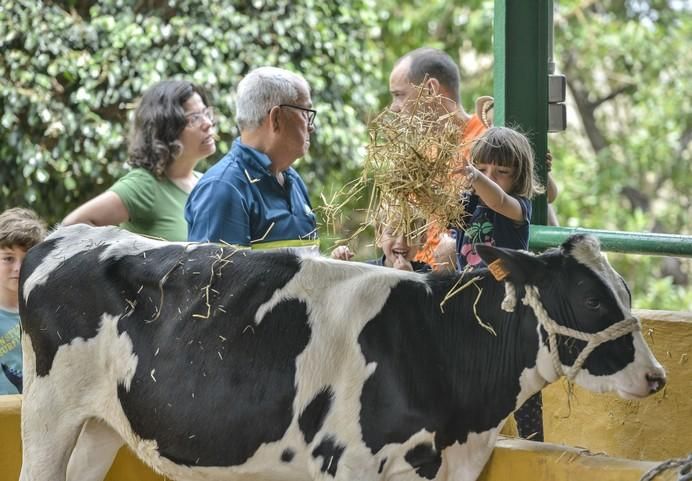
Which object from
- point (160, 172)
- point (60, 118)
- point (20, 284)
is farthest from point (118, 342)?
point (60, 118)

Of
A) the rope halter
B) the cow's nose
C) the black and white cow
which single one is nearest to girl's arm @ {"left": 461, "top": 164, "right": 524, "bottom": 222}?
the black and white cow

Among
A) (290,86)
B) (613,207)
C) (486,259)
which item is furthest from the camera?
(613,207)

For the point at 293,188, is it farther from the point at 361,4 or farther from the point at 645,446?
the point at 361,4

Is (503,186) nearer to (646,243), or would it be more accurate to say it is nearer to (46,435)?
(646,243)

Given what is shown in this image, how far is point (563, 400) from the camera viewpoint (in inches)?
211

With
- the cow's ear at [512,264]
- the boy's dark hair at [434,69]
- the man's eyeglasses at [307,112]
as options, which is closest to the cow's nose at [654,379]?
the cow's ear at [512,264]

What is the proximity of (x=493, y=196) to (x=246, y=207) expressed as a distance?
39.5 inches

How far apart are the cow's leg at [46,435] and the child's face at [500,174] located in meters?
1.71

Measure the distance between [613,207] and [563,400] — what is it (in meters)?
9.27

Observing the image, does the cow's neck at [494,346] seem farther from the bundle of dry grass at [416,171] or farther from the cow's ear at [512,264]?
the bundle of dry grass at [416,171]

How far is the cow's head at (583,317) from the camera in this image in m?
3.88

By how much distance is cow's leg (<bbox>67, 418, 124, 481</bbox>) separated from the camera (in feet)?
15.5

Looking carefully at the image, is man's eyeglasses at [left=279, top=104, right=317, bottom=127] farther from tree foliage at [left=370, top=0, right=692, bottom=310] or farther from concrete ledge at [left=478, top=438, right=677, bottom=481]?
tree foliage at [left=370, top=0, right=692, bottom=310]

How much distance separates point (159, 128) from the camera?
5934 millimetres
